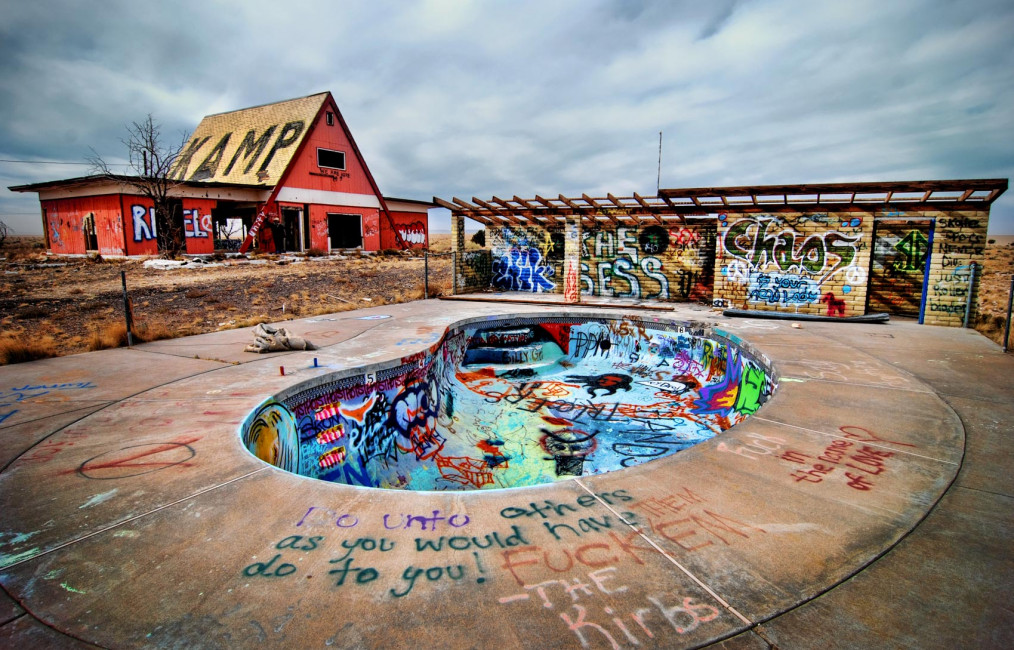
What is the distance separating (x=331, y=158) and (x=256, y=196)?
5066 mm

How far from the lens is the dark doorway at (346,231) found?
3073cm

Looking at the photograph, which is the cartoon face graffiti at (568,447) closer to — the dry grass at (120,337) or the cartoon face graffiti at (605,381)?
the cartoon face graffiti at (605,381)

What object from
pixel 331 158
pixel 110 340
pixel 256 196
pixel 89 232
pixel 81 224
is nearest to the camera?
pixel 110 340

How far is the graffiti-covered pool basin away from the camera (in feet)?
20.6

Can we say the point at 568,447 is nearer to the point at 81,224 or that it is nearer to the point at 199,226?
the point at 199,226

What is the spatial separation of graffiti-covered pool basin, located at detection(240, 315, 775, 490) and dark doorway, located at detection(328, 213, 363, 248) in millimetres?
21388

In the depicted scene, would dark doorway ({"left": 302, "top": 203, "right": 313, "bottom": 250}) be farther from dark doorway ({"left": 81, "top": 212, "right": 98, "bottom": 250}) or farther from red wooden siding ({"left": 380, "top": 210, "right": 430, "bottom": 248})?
dark doorway ({"left": 81, "top": 212, "right": 98, "bottom": 250})

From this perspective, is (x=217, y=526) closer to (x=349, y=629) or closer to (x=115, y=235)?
(x=349, y=629)

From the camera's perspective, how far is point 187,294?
14844mm

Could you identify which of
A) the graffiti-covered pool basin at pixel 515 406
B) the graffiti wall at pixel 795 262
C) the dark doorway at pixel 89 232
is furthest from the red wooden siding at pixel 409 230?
the graffiti wall at pixel 795 262

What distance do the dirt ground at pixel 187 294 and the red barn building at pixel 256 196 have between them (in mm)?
2036

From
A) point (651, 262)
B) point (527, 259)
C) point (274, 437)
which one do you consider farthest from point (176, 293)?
point (651, 262)

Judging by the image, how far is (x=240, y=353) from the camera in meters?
7.84

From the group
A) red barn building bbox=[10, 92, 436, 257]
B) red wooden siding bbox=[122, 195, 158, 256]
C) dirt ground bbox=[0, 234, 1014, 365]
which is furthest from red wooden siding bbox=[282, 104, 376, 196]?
red wooden siding bbox=[122, 195, 158, 256]
